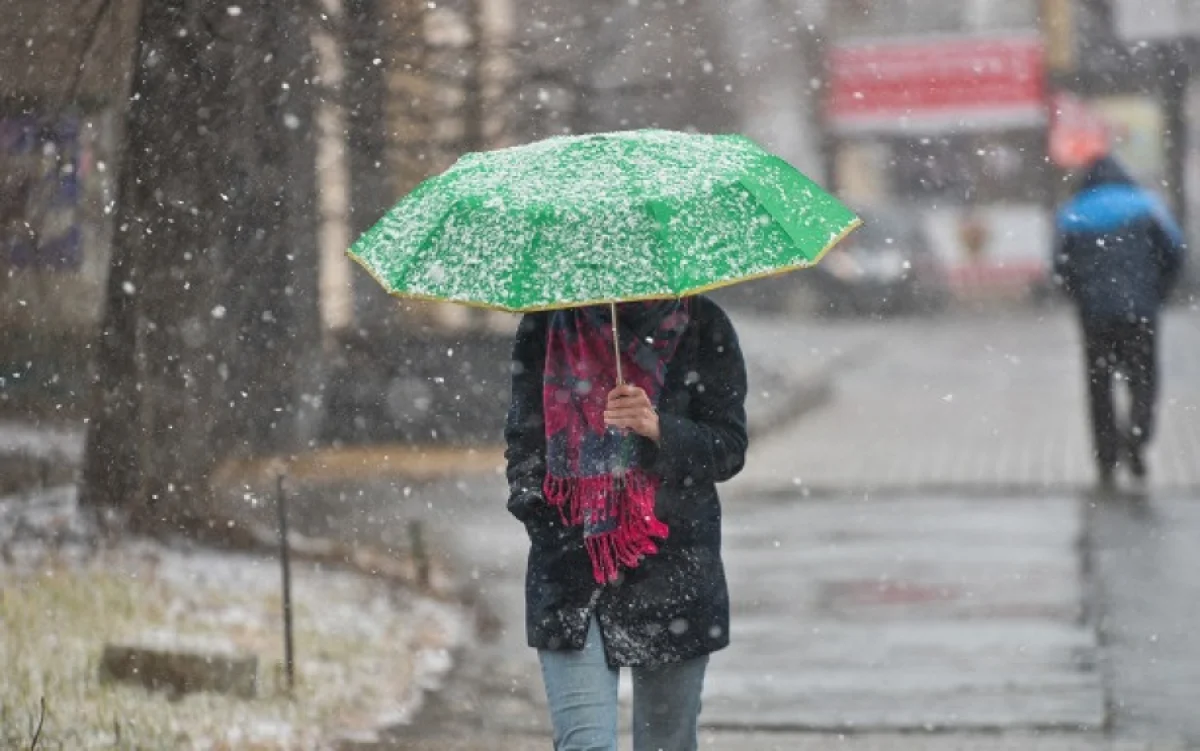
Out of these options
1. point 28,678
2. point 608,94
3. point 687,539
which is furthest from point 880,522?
point 687,539

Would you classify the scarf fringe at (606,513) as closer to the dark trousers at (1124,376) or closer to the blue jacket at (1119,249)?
the blue jacket at (1119,249)

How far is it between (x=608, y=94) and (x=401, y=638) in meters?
4.34

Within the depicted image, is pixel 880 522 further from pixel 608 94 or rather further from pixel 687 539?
pixel 687 539

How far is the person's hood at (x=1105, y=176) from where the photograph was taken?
10.7 m

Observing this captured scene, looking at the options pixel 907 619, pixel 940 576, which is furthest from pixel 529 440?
pixel 940 576

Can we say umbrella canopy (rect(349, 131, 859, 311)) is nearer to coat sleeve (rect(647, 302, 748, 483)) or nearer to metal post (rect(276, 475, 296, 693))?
coat sleeve (rect(647, 302, 748, 483))

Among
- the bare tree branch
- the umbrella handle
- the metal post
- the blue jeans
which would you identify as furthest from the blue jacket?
the umbrella handle

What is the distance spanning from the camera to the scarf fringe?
4.33 m

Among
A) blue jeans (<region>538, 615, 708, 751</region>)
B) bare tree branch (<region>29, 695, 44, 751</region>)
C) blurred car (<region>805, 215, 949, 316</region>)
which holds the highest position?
blurred car (<region>805, 215, 949, 316</region>)

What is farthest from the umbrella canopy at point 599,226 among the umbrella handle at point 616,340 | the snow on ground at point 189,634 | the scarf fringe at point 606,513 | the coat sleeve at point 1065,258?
the coat sleeve at point 1065,258

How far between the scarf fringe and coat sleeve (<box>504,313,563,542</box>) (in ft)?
0.12

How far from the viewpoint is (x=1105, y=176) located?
1075 cm

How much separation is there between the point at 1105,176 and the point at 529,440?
6988 mm

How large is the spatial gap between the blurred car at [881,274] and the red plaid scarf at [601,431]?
1145 cm
